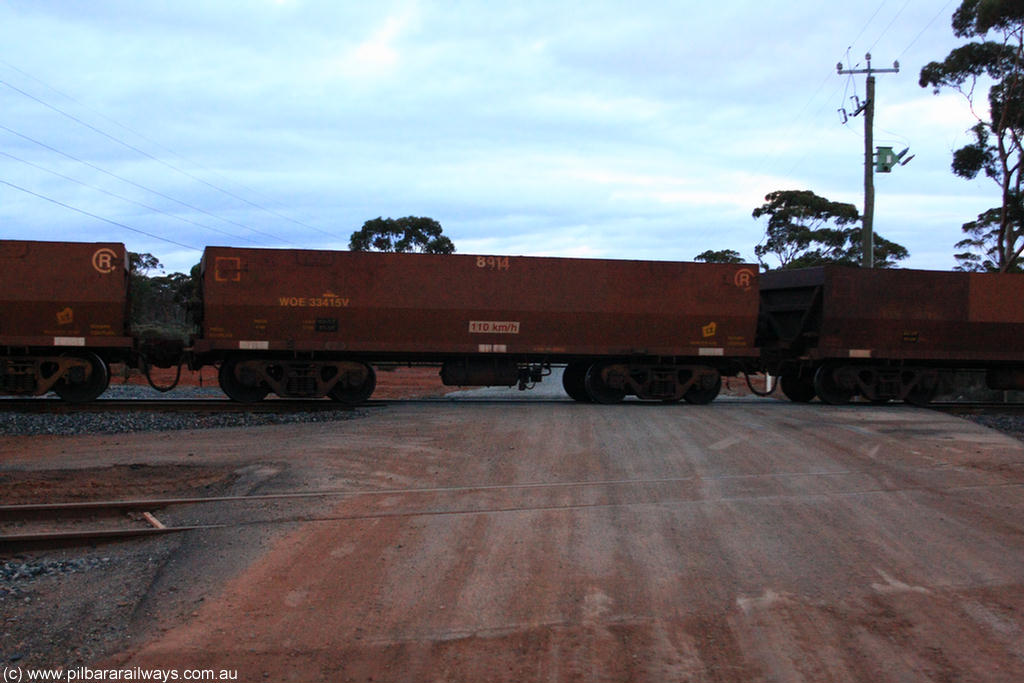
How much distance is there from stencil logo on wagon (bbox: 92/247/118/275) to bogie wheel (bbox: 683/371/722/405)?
11.6m

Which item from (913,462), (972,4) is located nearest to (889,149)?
(972,4)

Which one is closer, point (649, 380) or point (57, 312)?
point (57, 312)

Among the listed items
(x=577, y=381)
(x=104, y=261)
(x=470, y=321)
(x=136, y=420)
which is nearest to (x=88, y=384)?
(x=104, y=261)

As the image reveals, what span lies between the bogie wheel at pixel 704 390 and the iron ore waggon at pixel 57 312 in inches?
444

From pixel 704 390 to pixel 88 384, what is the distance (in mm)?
12274

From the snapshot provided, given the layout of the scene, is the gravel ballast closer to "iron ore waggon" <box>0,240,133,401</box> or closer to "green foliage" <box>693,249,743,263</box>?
"iron ore waggon" <box>0,240,133,401</box>

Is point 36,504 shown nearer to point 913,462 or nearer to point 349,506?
point 349,506

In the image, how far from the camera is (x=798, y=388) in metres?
19.0

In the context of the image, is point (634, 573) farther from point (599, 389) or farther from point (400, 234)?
point (400, 234)

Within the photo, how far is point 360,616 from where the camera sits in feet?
16.1

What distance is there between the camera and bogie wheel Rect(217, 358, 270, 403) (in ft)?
51.7

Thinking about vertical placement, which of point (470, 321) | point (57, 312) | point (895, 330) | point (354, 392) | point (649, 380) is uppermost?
point (895, 330)

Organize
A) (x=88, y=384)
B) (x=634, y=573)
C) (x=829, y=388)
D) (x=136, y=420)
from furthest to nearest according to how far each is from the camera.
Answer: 1. (x=829, y=388)
2. (x=88, y=384)
3. (x=136, y=420)
4. (x=634, y=573)

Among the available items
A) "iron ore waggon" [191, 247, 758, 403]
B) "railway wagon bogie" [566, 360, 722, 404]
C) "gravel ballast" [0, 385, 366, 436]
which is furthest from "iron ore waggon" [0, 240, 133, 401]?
"railway wagon bogie" [566, 360, 722, 404]
